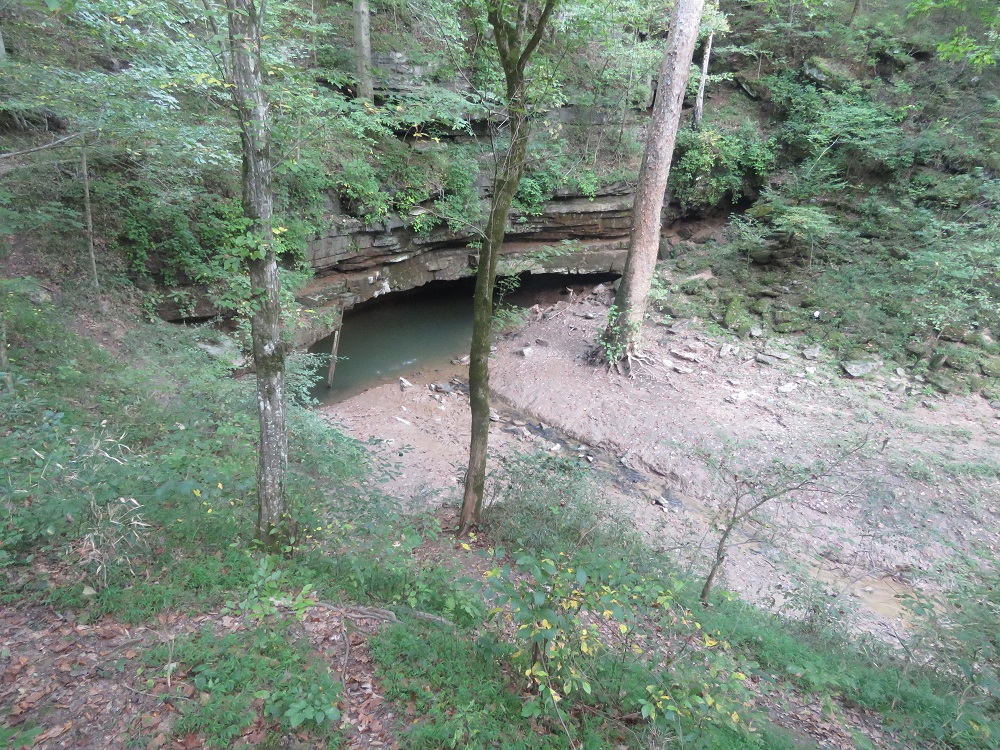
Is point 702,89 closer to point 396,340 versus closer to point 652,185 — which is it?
→ point 652,185

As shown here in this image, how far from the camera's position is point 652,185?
37.0 ft

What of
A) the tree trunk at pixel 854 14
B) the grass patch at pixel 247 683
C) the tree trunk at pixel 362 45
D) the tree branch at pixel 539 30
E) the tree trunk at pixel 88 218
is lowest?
the grass patch at pixel 247 683

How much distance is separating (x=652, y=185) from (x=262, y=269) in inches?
383

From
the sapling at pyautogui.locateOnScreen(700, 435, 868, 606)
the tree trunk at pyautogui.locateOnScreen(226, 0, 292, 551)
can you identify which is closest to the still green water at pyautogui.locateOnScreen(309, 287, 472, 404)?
the tree trunk at pyautogui.locateOnScreen(226, 0, 292, 551)

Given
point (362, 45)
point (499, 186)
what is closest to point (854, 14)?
point (362, 45)

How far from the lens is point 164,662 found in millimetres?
3104

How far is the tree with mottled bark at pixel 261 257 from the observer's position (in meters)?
3.49

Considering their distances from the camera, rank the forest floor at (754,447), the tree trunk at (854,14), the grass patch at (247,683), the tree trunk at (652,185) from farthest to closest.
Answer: the tree trunk at (854,14) < the tree trunk at (652,185) < the forest floor at (754,447) < the grass patch at (247,683)

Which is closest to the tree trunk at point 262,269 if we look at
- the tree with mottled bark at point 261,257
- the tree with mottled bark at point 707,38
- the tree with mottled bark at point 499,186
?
the tree with mottled bark at point 261,257

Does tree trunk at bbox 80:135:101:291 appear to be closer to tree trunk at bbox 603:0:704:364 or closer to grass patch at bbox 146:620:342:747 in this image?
grass patch at bbox 146:620:342:747

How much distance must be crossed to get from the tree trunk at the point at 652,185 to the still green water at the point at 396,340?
509cm

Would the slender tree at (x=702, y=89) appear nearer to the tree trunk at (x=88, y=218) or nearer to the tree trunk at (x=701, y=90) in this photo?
the tree trunk at (x=701, y=90)

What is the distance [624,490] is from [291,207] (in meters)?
8.95

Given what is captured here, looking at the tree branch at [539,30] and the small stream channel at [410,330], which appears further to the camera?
the small stream channel at [410,330]
